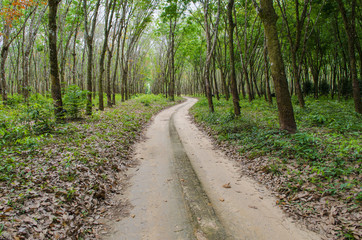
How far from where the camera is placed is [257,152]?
7172mm

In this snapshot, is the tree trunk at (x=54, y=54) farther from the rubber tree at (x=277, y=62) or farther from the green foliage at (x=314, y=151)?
the rubber tree at (x=277, y=62)

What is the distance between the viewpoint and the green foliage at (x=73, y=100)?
10.6 meters

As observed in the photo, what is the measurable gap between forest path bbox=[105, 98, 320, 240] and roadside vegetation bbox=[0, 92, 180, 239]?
2.20ft

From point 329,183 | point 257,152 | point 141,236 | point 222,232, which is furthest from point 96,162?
point 329,183

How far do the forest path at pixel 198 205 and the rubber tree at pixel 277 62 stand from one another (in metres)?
2.80

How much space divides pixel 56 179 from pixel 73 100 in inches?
272

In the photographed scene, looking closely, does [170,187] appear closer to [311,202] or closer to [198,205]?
[198,205]

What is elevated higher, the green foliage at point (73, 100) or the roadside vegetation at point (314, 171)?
the green foliage at point (73, 100)

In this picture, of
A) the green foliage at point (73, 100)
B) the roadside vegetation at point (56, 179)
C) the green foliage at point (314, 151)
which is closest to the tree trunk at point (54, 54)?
the roadside vegetation at point (56, 179)

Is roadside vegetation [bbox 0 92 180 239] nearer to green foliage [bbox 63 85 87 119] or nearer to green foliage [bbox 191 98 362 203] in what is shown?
green foliage [bbox 63 85 87 119]

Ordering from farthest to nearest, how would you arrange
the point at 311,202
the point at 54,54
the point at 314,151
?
the point at 54,54 → the point at 314,151 → the point at 311,202

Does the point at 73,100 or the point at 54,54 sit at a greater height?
the point at 54,54

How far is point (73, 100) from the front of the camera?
35.0ft

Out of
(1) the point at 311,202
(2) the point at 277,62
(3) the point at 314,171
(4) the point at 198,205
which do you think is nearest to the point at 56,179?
(4) the point at 198,205
